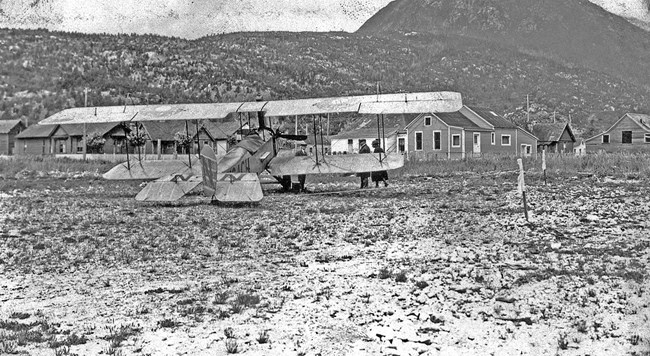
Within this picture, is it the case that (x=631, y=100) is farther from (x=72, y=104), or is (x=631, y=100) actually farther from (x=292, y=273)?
(x=292, y=273)

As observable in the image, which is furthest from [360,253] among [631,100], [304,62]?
[631,100]

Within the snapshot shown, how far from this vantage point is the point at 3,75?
338 feet

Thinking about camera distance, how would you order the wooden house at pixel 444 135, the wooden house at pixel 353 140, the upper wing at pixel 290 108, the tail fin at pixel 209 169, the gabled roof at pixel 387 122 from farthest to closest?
the gabled roof at pixel 387 122 < the wooden house at pixel 353 140 < the wooden house at pixel 444 135 < the upper wing at pixel 290 108 < the tail fin at pixel 209 169

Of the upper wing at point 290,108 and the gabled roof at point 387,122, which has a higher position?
the gabled roof at point 387,122

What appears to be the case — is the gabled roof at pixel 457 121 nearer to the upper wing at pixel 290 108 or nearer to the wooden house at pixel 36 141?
the upper wing at pixel 290 108

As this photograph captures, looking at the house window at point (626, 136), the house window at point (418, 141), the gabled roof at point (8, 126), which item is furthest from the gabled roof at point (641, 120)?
the gabled roof at point (8, 126)

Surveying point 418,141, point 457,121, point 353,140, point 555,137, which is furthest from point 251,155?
point 555,137

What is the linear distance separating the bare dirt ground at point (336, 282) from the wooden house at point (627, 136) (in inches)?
2141

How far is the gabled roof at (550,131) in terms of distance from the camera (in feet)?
242

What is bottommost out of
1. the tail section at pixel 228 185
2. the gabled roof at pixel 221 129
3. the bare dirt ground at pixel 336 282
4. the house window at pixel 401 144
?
the bare dirt ground at pixel 336 282

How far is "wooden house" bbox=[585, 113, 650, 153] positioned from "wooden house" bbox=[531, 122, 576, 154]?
4.48 metres

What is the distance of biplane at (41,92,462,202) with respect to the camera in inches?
786

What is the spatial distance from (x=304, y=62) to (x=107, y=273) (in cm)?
12183

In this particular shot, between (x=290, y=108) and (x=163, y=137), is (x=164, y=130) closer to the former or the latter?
(x=163, y=137)
